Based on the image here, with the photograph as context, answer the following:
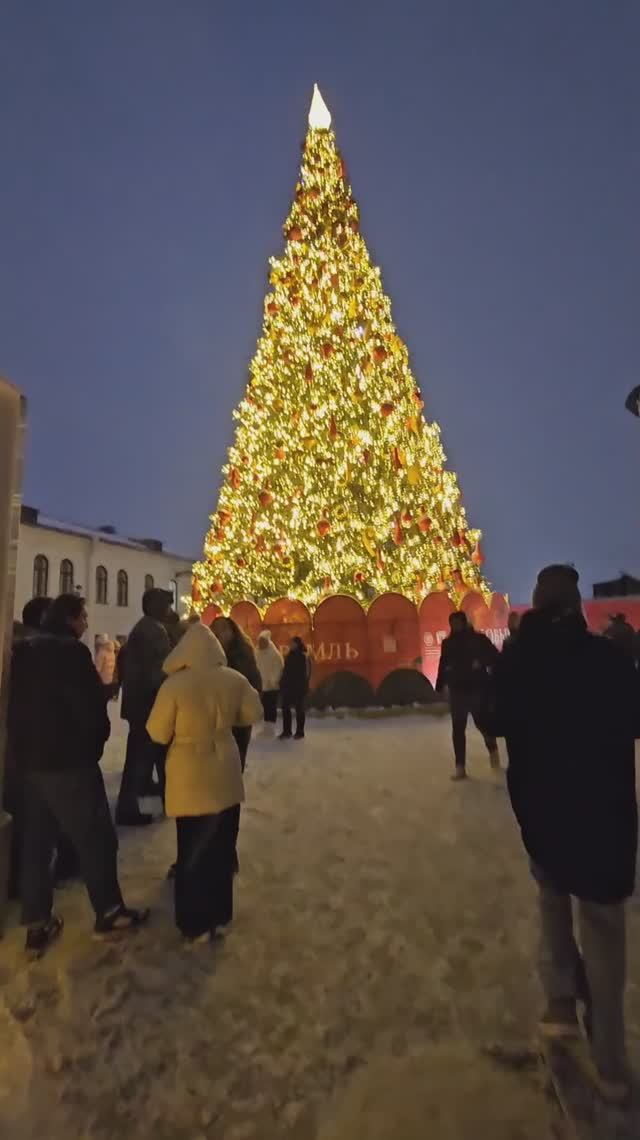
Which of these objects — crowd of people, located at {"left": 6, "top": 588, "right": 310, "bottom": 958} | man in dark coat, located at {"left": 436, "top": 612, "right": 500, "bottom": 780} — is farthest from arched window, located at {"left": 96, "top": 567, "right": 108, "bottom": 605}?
crowd of people, located at {"left": 6, "top": 588, "right": 310, "bottom": 958}

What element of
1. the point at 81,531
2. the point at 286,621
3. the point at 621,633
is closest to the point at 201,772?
the point at 621,633

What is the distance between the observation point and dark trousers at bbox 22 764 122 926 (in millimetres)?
3854

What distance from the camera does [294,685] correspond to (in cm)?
1138

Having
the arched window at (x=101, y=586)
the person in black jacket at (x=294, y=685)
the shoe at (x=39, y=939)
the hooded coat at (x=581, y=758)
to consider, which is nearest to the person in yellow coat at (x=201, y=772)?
the shoe at (x=39, y=939)

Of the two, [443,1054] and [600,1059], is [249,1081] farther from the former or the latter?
[600,1059]

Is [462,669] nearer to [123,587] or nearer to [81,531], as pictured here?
[81,531]

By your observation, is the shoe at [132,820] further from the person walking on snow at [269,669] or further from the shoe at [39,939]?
the person walking on snow at [269,669]

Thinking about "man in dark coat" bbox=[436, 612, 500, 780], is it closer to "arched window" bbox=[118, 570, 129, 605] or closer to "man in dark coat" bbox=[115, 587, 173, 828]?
"man in dark coat" bbox=[115, 587, 173, 828]

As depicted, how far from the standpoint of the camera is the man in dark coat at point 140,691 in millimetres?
6266

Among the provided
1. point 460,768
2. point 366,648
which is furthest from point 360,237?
point 460,768

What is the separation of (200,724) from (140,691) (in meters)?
2.49

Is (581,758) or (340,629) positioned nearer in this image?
(581,758)

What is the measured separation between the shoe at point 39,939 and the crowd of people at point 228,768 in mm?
12

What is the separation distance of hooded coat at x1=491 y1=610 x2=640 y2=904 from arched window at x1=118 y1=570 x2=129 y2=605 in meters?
40.4
